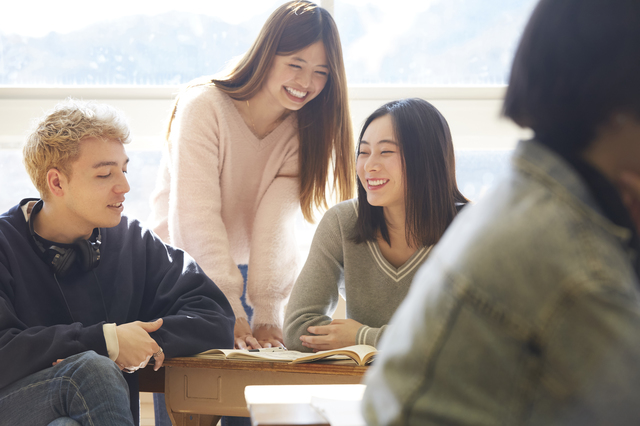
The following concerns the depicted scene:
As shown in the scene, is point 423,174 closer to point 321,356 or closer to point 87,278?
point 321,356

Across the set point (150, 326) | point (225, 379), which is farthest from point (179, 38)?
point (225, 379)

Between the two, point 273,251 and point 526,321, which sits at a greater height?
point 526,321

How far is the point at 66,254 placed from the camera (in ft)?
4.52

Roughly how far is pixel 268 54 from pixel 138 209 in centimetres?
106

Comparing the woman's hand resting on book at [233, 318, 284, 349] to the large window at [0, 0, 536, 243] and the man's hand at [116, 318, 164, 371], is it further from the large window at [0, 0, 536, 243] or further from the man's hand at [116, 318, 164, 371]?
the large window at [0, 0, 536, 243]

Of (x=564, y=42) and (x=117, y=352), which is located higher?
(x=564, y=42)

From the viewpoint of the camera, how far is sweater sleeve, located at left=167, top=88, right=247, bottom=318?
5.72ft

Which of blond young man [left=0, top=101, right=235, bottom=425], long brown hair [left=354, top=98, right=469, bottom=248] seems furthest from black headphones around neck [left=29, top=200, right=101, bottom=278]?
long brown hair [left=354, top=98, right=469, bottom=248]

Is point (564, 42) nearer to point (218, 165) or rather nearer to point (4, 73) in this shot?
point (218, 165)

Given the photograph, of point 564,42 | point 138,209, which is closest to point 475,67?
point 138,209

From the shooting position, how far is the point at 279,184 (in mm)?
1902

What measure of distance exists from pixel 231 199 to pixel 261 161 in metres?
0.16

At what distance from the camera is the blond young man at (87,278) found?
1214 mm

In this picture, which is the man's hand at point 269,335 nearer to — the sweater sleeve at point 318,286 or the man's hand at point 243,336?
the man's hand at point 243,336
